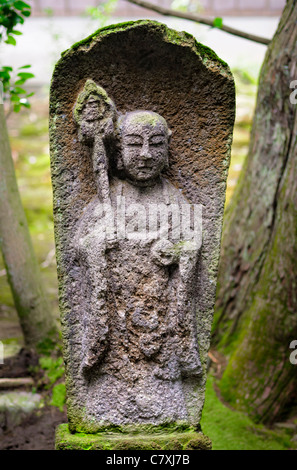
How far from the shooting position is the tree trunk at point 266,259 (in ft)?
12.1

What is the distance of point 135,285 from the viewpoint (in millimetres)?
2674

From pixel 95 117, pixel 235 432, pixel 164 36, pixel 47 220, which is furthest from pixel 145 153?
pixel 47 220

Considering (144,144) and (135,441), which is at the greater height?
(144,144)

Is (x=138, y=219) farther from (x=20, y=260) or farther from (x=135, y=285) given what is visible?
(x=20, y=260)

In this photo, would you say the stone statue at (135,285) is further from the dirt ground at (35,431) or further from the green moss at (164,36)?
the dirt ground at (35,431)

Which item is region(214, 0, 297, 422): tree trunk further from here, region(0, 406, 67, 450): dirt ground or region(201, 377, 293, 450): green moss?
region(0, 406, 67, 450): dirt ground

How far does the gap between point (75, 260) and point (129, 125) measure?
28.3 inches

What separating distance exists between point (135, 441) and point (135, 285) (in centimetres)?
75

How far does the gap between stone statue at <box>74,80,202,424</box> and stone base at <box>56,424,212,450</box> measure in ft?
0.26

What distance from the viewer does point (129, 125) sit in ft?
8.56

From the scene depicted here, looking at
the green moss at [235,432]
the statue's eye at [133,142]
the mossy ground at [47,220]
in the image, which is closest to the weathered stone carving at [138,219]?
the statue's eye at [133,142]

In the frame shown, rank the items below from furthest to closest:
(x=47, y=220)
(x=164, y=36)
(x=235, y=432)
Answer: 1. (x=47, y=220)
2. (x=235, y=432)
3. (x=164, y=36)
